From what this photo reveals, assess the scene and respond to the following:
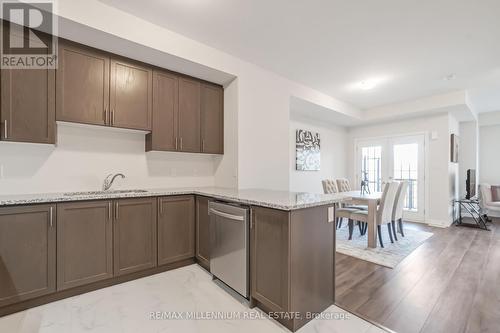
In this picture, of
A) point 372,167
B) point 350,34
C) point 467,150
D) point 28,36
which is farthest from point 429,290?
point 467,150

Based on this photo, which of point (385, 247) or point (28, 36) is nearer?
point (28, 36)

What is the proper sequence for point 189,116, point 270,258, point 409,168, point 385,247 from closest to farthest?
point 270,258 < point 189,116 < point 385,247 < point 409,168

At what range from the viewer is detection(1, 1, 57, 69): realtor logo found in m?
1.94

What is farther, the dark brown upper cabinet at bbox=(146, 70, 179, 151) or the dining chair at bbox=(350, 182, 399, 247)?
the dining chair at bbox=(350, 182, 399, 247)

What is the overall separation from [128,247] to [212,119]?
6.33ft

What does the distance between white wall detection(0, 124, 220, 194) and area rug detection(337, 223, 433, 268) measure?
8.36 feet

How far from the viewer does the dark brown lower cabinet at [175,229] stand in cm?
261

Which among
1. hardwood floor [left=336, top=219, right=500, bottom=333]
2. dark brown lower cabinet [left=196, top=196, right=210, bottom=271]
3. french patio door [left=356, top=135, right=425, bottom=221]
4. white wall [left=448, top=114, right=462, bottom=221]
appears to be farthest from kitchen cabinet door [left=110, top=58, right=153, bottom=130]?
white wall [left=448, top=114, right=462, bottom=221]

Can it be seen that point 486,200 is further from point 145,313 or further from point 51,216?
point 51,216

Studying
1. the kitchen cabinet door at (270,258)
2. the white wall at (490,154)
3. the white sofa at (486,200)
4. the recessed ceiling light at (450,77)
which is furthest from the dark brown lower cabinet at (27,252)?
the white wall at (490,154)

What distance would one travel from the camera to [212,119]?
10.9 feet

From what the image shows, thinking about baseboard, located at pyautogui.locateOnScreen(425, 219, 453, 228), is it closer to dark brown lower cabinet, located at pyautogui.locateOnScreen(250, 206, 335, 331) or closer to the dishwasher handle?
dark brown lower cabinet, located at pyautogui.locateOnScreen(250, 206, 335, 331)

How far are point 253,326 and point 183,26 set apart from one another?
9.59 ft

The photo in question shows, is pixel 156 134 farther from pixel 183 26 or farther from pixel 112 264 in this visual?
pixel 112 264
